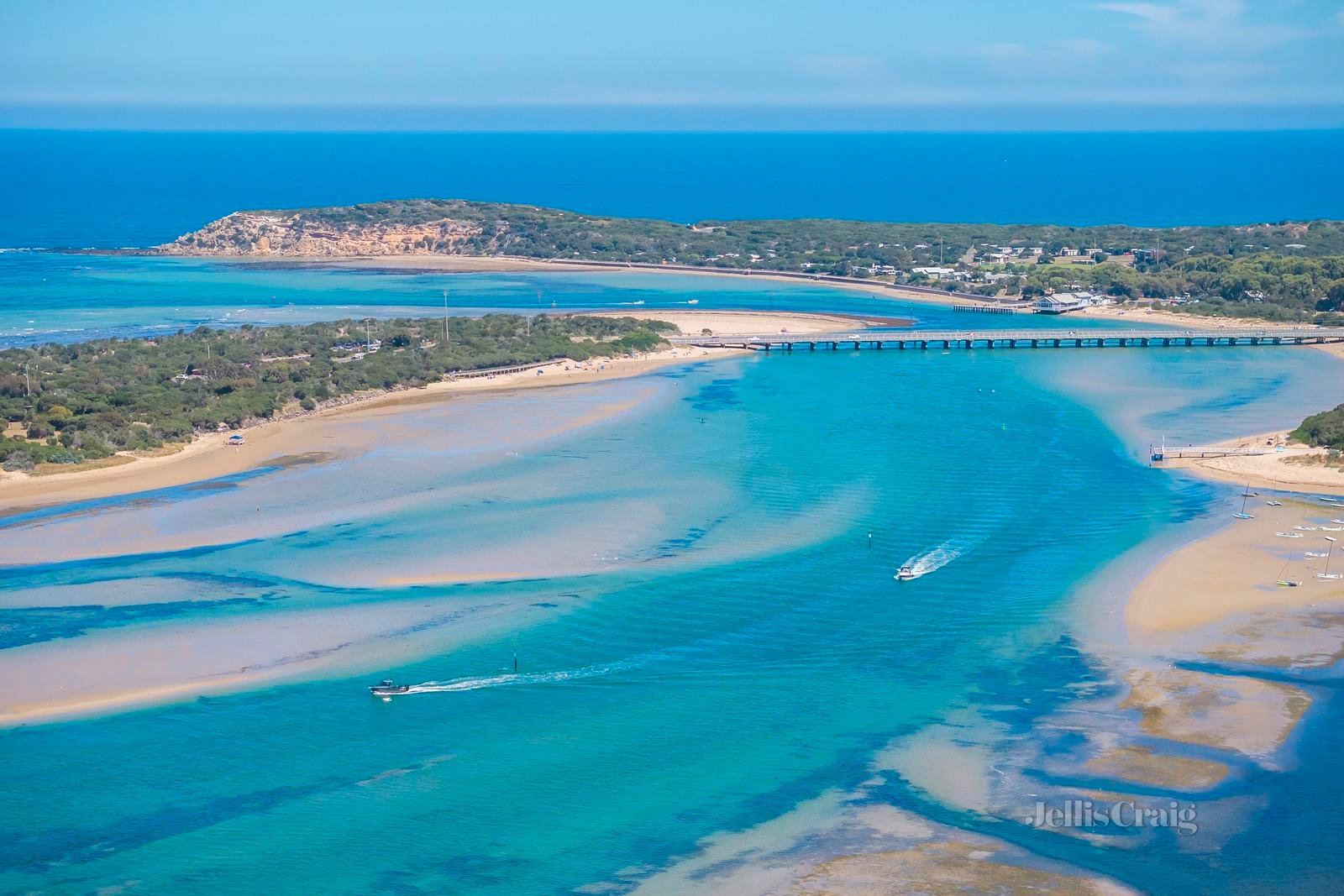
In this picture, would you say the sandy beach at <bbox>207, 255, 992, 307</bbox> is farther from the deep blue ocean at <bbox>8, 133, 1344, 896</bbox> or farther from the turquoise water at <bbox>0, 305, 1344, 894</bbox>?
the turquoise water at <bbox>0, 305, 1344, 894</bbox>

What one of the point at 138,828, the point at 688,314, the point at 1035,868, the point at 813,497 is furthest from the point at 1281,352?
the point at 138,828

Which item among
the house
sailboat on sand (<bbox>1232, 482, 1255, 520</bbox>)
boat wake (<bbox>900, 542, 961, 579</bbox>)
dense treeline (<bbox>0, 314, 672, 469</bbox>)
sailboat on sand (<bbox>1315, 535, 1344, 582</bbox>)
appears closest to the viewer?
sailboat on sand (<bbox>1315, 535, 1344, 582</bbox>)

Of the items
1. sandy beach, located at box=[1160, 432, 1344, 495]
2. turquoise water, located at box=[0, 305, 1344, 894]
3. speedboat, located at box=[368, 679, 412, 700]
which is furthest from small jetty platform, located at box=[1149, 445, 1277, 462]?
speedboat, located at box=[368, 679, 412, 700]

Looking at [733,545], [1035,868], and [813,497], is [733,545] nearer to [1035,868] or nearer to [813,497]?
[813,497]

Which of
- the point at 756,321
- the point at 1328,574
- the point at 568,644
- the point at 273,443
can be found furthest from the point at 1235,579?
the point at 756,321

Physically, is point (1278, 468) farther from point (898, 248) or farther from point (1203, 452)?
point (898, 248)

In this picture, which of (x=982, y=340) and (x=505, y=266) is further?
(x=505, y=266)

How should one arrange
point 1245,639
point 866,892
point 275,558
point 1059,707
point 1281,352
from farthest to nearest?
point 1281,352 → point 275,558 → point 1245,639 → point 1059,707 → point 866,892
